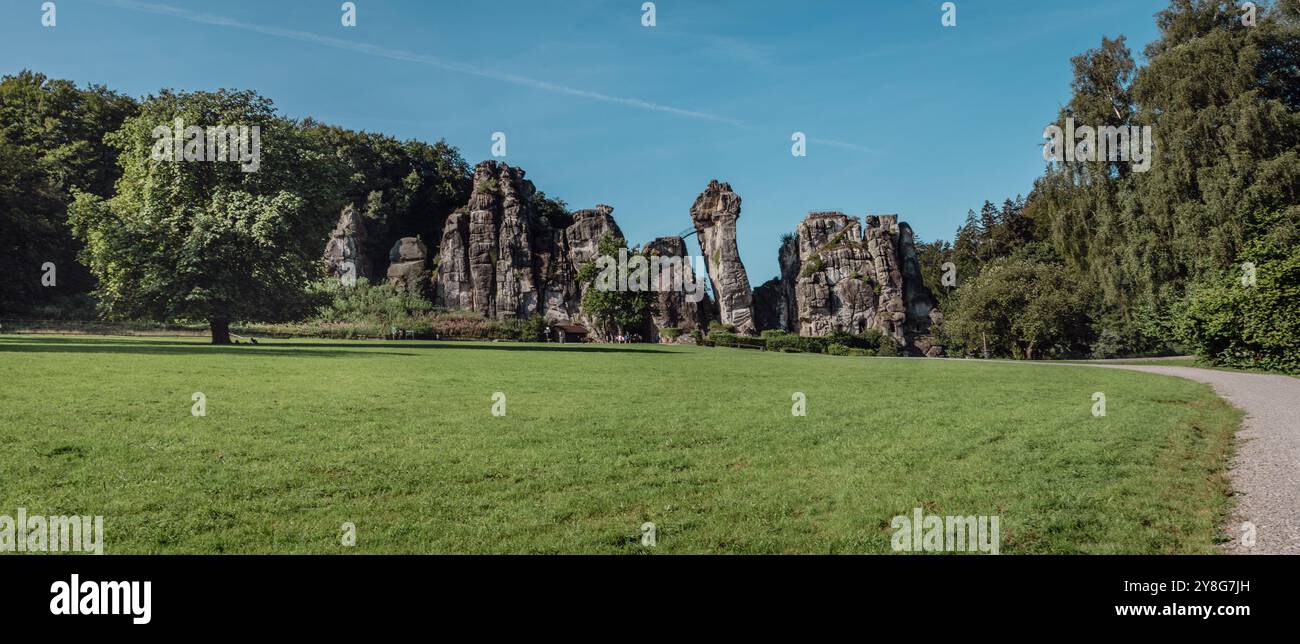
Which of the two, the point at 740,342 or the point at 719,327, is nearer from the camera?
the point at 740,342

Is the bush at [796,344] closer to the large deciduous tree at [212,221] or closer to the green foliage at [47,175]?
the large deciduous tree at [212,221]

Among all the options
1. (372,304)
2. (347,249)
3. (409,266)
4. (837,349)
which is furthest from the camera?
(409,266)

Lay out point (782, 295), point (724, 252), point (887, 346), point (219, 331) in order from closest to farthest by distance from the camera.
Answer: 1. point (219, 331)
2. point (887, 346)
3. point (724, 252)
4. point (782, 295)

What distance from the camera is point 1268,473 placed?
438 inches

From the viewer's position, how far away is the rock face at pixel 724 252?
8206cm

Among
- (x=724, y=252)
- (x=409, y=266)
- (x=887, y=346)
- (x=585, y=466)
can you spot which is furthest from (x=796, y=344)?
(x=585, y=466)

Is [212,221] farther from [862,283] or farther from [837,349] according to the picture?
[862,283]

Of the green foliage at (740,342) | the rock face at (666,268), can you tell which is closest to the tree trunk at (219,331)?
the rock face at (666,268)

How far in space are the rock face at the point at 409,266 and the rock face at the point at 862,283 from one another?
43547mm

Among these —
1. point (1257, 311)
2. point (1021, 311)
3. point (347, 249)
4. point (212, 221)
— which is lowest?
point (1257, 311)

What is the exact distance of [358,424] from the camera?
14.0 metres

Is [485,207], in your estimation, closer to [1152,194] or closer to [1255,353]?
[1152,194]

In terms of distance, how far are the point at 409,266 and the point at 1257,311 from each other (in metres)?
74.6

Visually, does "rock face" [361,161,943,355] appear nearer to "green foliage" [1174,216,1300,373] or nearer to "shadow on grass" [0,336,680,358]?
"shadow on grass" [0,336,680,358]
